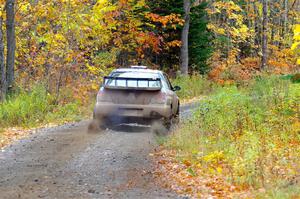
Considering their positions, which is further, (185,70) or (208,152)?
(185,70)

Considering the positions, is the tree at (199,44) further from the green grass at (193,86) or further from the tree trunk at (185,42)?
the green grass at (193,86)

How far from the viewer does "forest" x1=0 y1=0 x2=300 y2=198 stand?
351 inches

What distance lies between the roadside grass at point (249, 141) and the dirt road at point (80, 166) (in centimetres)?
115

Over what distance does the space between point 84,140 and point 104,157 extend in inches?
86.5

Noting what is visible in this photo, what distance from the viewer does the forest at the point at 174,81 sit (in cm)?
891

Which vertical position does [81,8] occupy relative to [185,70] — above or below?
above

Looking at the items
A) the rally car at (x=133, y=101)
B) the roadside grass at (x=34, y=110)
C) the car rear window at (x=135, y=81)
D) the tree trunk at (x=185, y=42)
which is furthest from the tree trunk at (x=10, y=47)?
the tree trunk at (x=185, y=42)

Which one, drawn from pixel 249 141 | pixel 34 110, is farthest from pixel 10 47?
pixel 249 141

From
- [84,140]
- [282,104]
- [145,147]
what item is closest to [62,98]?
[84,140]

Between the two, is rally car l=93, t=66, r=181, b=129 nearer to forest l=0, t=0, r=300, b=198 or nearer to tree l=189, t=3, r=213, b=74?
forest l=0, t=0, r=300, b=198

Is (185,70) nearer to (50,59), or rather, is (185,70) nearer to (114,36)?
(114,36)

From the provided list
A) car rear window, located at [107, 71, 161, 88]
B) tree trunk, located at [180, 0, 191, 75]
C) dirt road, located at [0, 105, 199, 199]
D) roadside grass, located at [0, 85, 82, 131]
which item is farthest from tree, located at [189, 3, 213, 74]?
dirt road, located at [0, 105, 199, 199]

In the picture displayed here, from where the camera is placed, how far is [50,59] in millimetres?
19812

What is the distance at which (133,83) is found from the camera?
1377 centimetres
